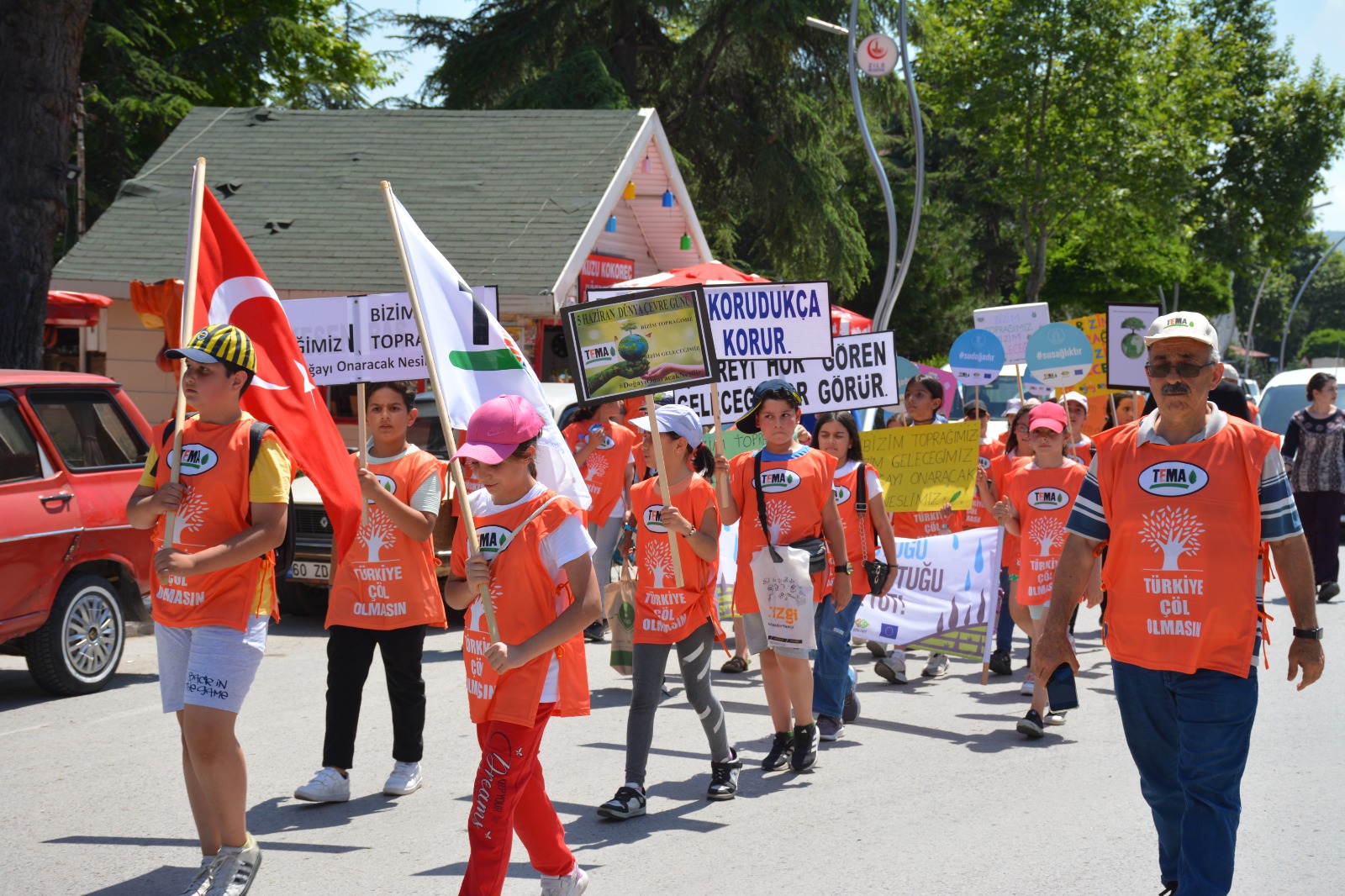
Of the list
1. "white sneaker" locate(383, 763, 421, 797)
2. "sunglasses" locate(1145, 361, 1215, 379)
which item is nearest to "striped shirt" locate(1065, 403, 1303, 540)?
"sunglasses" locate(1145, 361, 1215, 379)

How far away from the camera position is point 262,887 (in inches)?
195

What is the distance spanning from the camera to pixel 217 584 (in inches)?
183

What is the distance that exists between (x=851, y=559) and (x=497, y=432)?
151 inches

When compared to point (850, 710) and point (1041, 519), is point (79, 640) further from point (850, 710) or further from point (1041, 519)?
point (1041, 519)

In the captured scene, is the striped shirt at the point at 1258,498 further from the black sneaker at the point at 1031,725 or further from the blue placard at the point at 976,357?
the blue placard at the point at 976,357

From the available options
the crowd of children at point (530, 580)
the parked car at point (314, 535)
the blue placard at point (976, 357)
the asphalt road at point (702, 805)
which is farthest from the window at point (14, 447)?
the blue placard at point (976, 357)

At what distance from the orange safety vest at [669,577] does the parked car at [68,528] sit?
3.94 m

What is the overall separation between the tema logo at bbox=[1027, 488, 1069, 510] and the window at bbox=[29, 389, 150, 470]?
565cm

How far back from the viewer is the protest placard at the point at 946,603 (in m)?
8.73

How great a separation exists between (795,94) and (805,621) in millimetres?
23297

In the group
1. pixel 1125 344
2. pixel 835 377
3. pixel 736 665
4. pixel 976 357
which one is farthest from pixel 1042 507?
pixel 976 357

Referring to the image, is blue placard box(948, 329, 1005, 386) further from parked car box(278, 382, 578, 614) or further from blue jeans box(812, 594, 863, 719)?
blue jeans box(812, 594, 863, 719)

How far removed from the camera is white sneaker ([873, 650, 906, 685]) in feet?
29.8

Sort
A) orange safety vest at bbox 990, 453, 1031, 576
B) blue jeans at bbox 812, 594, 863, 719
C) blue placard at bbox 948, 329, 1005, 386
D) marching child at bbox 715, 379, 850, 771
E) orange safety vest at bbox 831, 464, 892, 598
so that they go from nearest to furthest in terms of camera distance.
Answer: marching child at bbox 715, 379, 850, 771, blue jeans at bbox 812, 594, 863, 719, orange safety vest at bbox 831, 464, 892, 598, orange safety vest at bbox 990, 453, 1031, 576, blue placard at bbox 948, 329, 1005, 386
